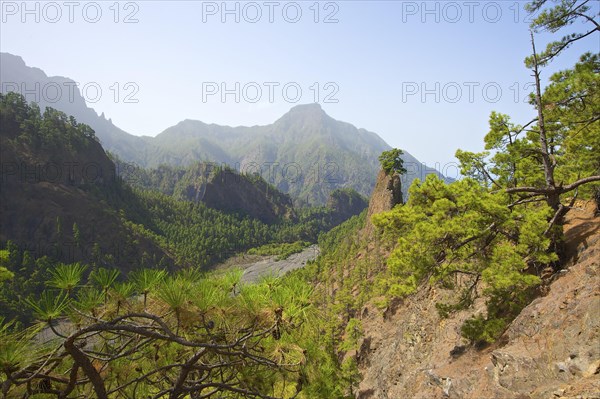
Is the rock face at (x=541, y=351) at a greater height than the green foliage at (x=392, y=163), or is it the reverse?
the green foliage at (x=392, y=163)

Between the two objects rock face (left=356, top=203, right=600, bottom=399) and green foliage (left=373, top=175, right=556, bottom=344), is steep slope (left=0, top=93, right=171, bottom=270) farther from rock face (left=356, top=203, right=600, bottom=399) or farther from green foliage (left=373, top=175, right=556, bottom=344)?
green foliage (left=373, top=175, right=556, bottom=344)

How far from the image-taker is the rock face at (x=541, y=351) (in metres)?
5.91

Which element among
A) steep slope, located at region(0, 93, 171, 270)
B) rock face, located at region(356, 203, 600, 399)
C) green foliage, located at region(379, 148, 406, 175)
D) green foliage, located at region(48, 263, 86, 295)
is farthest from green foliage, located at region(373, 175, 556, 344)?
steep slope, located at region(0, 93, 171, 270)

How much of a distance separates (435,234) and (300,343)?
23.7 ft

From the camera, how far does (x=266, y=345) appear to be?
3582 millimetres

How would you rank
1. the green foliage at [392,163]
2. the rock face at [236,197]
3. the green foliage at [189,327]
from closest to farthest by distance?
the green foliage at [189,327]
the green foliage at [392,163]
the rock face at [236,197]

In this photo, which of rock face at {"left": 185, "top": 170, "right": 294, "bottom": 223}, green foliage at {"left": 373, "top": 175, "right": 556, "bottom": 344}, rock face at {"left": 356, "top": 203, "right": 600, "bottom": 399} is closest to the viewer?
rock face at {"left": 356, "top": 203, "right": 600, "bottom": 399}

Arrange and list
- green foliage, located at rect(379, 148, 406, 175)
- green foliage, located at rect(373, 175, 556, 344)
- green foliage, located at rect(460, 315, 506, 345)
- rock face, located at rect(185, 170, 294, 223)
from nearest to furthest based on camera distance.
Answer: green foliage, located at rect(373, 175, 556, 344) → green foliage, located at rect(460, 315, 506, 345) → green foliage, located at rect(379, 148, 406, 175) → rock face, located at rect(185, 170, 294, 223)

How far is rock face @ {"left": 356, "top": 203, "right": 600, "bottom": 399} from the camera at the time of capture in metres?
5.91

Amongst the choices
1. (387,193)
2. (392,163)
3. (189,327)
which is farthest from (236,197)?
(189,327)

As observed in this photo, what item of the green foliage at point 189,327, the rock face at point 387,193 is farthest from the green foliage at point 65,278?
the rock face at point 387,193

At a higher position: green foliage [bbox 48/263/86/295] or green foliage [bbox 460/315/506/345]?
green foliage [bbox 48/263/86/295]

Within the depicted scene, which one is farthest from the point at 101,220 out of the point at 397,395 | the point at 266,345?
the point at 266,345

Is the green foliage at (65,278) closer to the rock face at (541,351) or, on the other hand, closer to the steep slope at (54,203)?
the rock face at (541,351)
